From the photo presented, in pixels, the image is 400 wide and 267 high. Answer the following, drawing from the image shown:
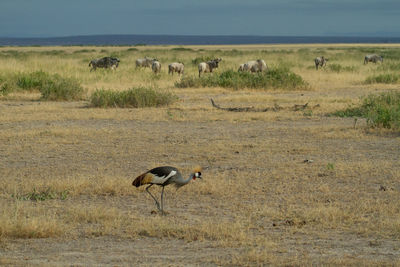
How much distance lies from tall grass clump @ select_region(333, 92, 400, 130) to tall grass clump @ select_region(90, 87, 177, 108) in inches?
177

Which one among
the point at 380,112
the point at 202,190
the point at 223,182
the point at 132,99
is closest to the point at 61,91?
the point at 132,99

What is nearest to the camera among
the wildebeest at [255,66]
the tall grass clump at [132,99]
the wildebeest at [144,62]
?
the tall grass clump at [132,99]

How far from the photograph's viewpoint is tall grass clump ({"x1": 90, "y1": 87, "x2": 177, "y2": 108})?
17266 millimetres

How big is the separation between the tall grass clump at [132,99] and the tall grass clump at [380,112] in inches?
177

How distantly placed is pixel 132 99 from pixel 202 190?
964cm

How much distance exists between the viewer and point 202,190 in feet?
26.1

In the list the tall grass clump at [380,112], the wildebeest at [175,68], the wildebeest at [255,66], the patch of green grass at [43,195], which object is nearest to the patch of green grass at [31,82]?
the wildebeest at [175,68]

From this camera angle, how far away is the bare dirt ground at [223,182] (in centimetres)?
565

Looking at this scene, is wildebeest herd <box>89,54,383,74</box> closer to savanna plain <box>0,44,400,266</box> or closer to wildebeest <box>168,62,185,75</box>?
wildebeest <box>168,62,185,75</box>

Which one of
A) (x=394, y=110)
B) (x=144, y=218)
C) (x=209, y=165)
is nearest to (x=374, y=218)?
(x=144, y=218)

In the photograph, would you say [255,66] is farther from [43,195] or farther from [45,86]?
[43,195]

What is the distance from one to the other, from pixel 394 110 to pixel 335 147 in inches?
87.1

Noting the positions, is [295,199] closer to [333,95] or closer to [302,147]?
[302,147]

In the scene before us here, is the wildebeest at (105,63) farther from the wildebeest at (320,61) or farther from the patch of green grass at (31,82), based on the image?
the wildebeest at (320,61)
